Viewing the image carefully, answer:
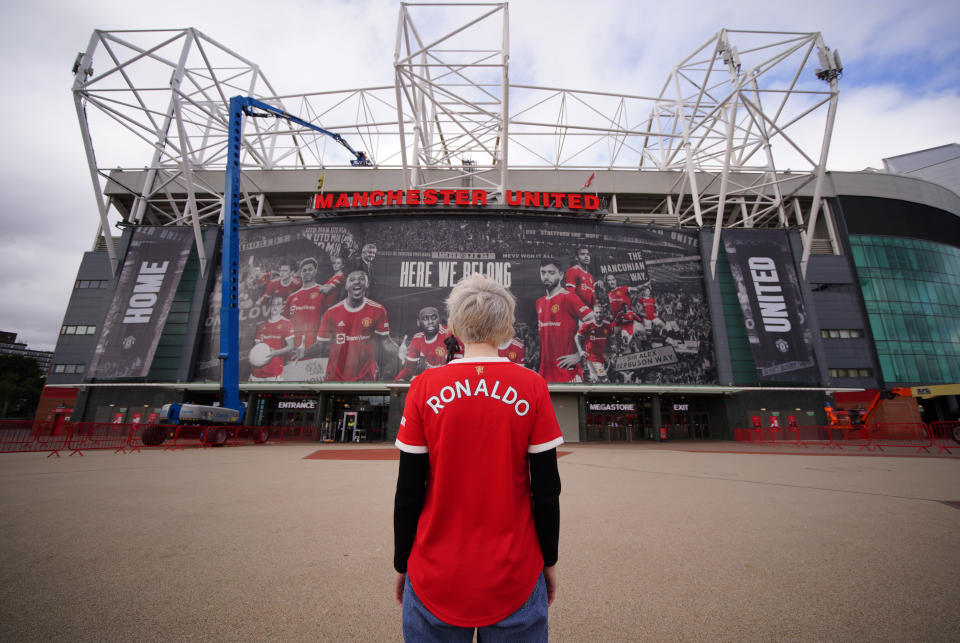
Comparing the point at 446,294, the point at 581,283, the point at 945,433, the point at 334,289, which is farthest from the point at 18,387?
the point at 945,433

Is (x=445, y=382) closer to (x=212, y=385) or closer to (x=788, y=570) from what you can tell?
(x=788, y=570)

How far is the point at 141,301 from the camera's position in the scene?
28.7 metres

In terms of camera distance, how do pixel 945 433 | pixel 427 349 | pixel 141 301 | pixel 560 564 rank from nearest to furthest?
pixel 560 564 → pixel 945 433 → pixel 427 349 → pixel 141 301

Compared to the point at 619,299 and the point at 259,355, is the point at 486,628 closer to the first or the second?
the point at 619,299

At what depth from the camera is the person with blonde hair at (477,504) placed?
4.45ft

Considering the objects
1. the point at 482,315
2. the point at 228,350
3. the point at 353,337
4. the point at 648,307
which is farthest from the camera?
the point at 648,307

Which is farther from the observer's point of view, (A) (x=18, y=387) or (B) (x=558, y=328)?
(A) (x=18, y=387)

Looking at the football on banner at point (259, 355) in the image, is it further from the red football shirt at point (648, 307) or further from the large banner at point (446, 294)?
the red football shirt at point (648, 307)

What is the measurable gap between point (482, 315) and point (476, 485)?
732mm

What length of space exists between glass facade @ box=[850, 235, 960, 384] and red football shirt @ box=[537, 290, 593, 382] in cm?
2499

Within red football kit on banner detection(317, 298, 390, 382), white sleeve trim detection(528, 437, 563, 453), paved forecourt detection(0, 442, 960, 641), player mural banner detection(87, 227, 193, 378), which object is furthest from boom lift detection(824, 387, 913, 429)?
player mural banner detection(87, 227, 193, 378)

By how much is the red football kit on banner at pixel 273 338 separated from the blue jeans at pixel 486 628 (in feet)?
94.0

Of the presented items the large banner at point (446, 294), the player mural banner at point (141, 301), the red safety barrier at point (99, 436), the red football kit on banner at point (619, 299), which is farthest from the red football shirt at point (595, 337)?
the player mural banner at point (141, 301)

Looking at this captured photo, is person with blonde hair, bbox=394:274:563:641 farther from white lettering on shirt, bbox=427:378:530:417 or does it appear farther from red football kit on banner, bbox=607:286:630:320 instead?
red football kit on banner, bbox=607:286:630:320
